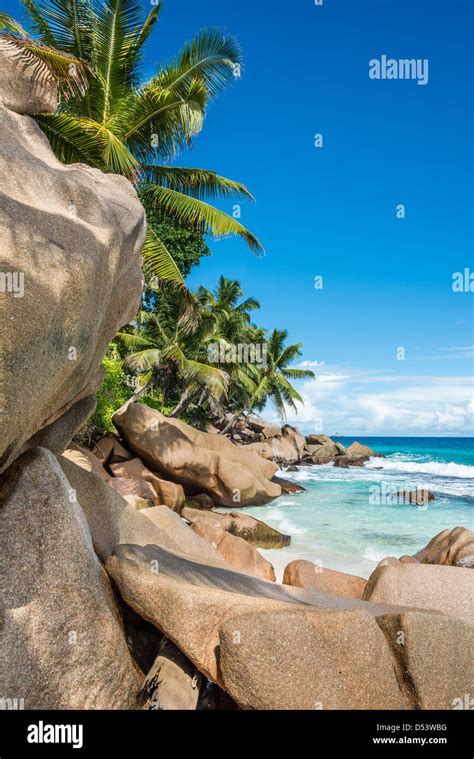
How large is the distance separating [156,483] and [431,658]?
12153 mm

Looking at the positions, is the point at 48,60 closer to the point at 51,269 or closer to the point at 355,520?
the point at 51,269

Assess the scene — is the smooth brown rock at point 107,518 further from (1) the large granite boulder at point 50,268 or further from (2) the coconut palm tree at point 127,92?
(2) the coconut palm tree at point 127,92

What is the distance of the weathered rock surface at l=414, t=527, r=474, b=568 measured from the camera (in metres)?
9.11

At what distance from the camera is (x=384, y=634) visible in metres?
3.93

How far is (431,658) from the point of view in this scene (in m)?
3.73

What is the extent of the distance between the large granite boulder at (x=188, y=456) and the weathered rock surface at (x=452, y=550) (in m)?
8.36

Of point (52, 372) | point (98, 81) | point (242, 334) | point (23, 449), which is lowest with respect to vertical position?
point (23, 449)

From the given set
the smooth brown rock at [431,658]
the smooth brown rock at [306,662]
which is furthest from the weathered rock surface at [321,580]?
the smooth brown rock at [306,662]

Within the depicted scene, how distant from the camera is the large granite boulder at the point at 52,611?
3.52m

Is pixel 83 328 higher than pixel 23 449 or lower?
higher

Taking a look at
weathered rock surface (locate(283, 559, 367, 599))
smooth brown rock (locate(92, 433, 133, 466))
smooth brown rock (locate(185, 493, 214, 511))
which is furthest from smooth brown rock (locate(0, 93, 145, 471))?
smooth brown rock (locate(185, 493, 214, 511))

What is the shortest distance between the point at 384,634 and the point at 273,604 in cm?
91
